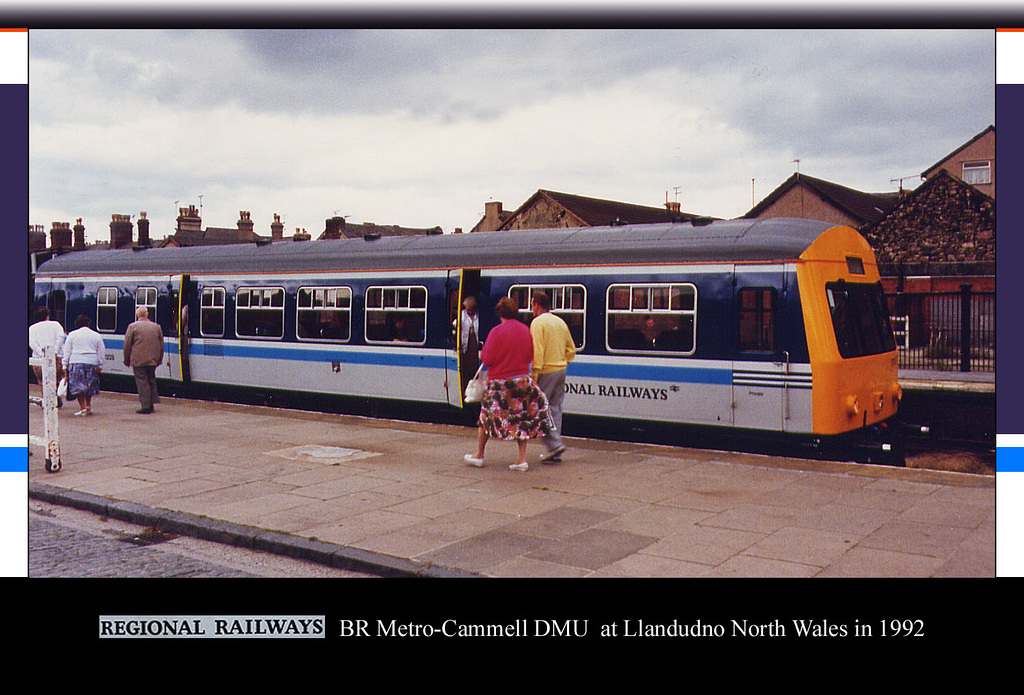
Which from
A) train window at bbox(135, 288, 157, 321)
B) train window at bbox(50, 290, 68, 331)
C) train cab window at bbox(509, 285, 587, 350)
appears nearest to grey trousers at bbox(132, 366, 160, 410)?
train window at bbox(135, 288, 157, 321)

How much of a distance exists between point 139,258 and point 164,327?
5.86ft

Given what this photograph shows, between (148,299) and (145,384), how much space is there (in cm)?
391

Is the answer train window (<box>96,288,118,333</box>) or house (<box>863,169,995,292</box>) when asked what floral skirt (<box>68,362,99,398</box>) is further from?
house (<box>863,169,995,292</box>)

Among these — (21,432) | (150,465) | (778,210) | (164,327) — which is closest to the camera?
(21,432)

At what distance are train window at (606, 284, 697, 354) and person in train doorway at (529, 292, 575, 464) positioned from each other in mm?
1667

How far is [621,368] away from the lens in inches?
435

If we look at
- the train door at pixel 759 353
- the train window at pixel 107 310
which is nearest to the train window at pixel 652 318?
the train door at pixel 759 353

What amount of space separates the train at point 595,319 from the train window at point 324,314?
3 centimetres

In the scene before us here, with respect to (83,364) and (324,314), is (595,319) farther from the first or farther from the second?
(83,364)

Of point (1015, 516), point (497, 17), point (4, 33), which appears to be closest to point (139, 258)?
point (4, 33)

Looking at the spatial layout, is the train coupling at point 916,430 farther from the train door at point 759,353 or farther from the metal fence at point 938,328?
the metal fence at point 938,328

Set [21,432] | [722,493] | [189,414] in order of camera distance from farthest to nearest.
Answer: [189,414] → [722,493] → [21,432]
